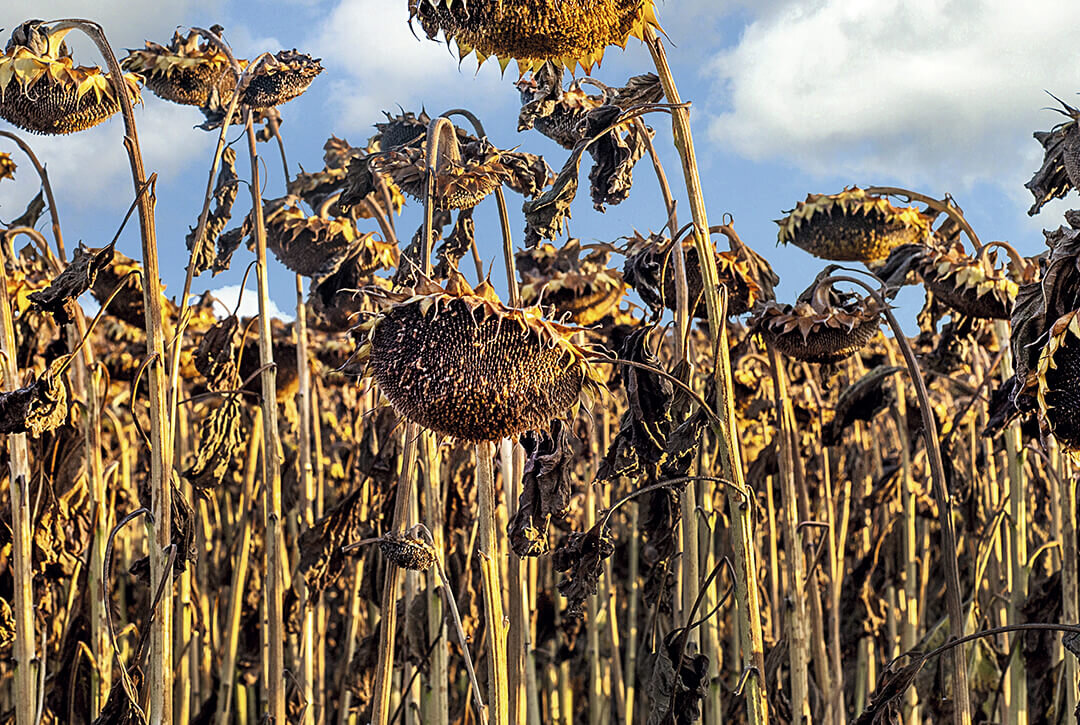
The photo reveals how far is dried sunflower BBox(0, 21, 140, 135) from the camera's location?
2621 millimetres

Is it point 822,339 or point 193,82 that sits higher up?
point 193,82

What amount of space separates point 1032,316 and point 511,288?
132 cm

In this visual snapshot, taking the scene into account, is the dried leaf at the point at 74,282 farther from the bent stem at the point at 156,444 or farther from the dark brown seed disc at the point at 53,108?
the dark brown seed disc at the point at 53,108

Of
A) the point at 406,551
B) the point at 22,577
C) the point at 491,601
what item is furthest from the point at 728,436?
the point at 22,577

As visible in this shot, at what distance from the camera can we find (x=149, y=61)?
13.1 ft

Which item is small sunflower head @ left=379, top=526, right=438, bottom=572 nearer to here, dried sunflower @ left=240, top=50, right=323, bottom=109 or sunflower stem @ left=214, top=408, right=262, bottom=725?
sunflower stem @ left=214, top=408, right=262, bottom=725

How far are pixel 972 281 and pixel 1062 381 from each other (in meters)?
1.67

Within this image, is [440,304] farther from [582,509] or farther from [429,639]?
[582,509]

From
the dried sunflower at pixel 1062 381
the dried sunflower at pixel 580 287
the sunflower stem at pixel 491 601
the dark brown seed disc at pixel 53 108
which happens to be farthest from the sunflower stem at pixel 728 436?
the dried sunflower at pixel 580 287

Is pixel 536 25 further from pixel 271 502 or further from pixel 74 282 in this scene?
pixel 271 502

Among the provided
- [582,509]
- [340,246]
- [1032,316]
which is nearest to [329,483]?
[582,509]

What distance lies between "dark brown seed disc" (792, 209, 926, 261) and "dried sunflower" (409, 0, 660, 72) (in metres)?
2.09

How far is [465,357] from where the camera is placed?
6.03 ft

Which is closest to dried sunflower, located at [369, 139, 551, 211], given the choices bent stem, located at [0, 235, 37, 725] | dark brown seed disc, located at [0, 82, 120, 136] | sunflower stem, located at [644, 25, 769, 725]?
sunflower stem, located at [644, 25, 769, 725]
